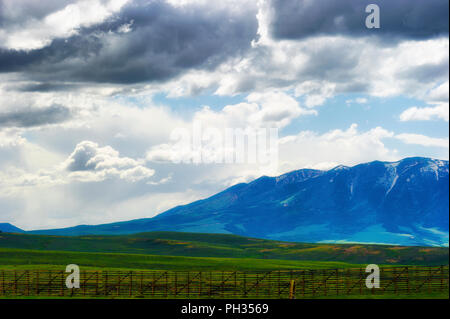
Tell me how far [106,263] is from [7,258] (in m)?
38.2

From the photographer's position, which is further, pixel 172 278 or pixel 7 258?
pixel 7 258

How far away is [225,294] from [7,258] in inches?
4972
